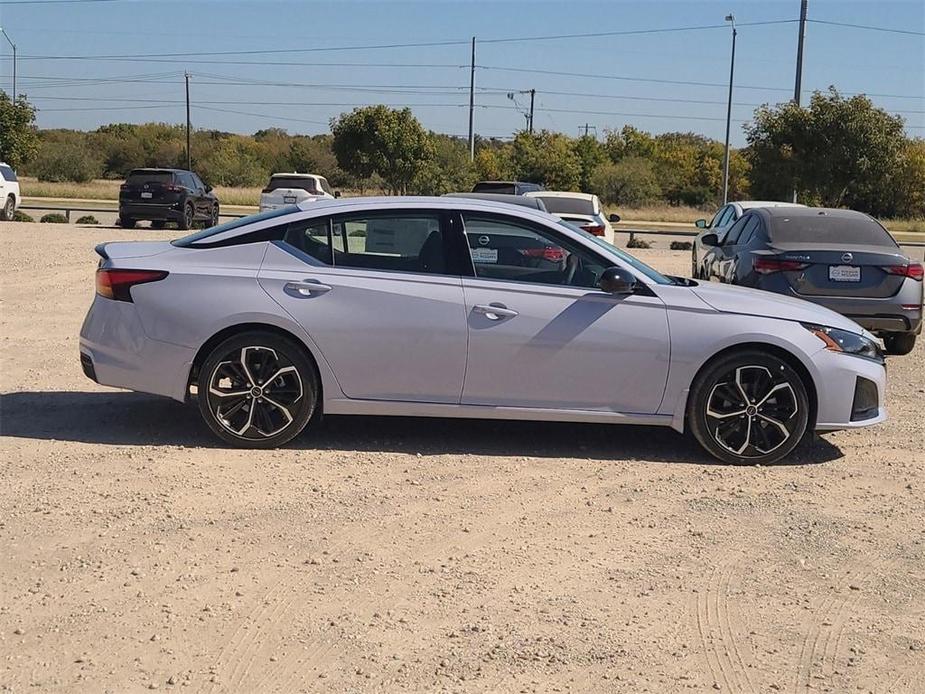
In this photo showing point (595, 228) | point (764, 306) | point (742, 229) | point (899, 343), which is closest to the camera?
point (764, 306)

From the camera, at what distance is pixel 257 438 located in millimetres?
7027

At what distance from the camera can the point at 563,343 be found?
695cm

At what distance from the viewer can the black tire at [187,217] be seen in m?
30.2

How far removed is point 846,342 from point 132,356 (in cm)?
447

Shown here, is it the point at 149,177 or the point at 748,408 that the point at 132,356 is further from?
the point at 149,177

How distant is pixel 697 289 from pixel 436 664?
12.6ft

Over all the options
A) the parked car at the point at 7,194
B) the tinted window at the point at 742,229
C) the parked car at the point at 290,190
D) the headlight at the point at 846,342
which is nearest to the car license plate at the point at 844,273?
the tinted window at the point at 742,229

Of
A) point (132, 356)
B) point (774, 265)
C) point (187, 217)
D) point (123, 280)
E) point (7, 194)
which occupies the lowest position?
point (132, 356)

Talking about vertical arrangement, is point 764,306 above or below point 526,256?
below

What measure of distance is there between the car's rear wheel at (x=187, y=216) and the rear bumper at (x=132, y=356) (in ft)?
77.9

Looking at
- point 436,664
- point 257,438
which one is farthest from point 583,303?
point 436,664

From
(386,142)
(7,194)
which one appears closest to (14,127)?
(386,142)

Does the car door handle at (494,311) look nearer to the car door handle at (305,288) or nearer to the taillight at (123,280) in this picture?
the car door handle at (305,288)

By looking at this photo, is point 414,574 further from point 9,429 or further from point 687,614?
point 9,429
